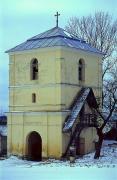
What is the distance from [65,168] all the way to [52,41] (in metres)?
9.60

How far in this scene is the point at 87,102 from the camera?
30.4 m

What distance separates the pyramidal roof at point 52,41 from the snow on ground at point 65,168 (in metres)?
6.31

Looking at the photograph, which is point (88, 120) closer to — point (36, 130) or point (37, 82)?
point (36, 130)

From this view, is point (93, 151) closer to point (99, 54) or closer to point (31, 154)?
point (31, 154)

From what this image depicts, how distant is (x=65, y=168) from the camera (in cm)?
2189

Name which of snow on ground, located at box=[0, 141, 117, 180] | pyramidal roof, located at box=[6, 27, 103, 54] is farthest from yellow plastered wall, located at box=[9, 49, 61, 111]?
snow on ground, located at box=[0, 141, 117, 180]

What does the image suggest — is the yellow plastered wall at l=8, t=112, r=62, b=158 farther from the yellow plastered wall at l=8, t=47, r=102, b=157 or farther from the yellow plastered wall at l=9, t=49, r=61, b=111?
the yellow plastered wall at l=9, t=49, r=61, b=111

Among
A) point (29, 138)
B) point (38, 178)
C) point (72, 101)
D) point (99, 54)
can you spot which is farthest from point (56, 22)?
point (38, 178)

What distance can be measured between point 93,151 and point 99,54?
5949mm

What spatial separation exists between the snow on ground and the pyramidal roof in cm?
631

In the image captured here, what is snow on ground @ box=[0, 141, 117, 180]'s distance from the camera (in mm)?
17781

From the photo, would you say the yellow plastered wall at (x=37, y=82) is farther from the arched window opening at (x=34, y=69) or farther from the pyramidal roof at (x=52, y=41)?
the pyramidal roof at (x=52, y=41)

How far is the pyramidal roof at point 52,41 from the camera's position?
29.1 meters

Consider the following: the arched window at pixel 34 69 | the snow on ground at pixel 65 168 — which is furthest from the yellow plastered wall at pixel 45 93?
the snow on ground at pixel 65 168
